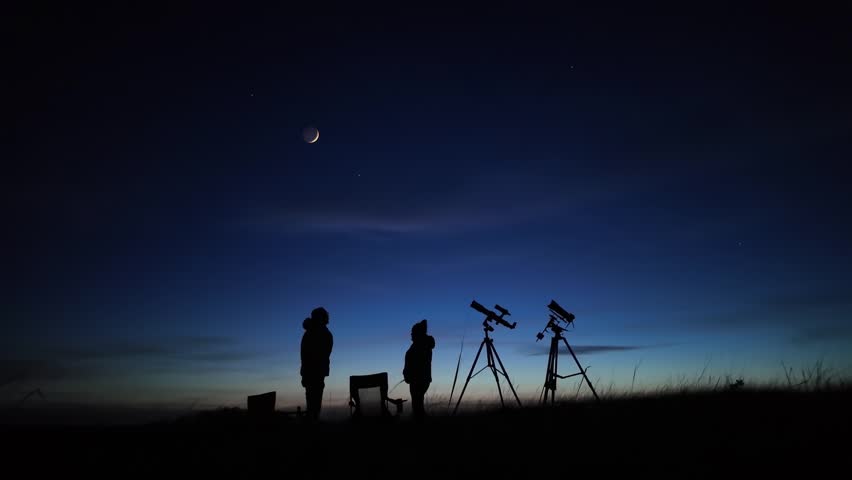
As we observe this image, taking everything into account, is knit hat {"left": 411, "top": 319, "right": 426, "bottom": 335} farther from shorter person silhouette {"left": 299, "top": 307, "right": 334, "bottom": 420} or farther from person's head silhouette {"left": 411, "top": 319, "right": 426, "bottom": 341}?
shorter person silhouette {"left": 299, "top": 307, "right": 334, "bottom": 420}

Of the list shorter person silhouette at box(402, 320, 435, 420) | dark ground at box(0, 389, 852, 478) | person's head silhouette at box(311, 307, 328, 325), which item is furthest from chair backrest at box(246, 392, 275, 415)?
shorter person silhouette at box(402, 320, 435, 420)

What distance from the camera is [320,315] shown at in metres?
11.2

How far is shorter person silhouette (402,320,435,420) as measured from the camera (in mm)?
11211

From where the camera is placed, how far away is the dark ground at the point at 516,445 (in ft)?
17.6

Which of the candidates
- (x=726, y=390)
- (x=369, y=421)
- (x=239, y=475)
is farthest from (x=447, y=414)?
(x=239, y=475)

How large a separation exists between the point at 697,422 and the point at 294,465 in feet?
18.0

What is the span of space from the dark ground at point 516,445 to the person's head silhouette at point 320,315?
95.0 inches

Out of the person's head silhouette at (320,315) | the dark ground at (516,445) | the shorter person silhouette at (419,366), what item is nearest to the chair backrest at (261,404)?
the dark ground at (516,445)

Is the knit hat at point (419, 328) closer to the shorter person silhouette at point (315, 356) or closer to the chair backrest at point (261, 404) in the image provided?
the shorter person silhouette at point (315, 356)

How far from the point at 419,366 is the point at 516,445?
476cm

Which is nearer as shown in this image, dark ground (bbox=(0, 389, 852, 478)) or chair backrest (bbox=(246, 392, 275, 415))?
dark ground (bbox=(0, 389, 852, 478))

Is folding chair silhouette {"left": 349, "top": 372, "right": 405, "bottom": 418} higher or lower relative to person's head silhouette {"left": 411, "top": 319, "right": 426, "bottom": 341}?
lower

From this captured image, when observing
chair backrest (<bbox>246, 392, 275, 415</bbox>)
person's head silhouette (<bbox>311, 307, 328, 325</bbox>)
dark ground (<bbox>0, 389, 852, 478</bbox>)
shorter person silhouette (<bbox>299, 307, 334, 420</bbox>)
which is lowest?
dark ground (<bbox>0, 389, 852, 478</bbox>)

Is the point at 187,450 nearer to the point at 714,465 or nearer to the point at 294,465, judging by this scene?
the point at 294,465
